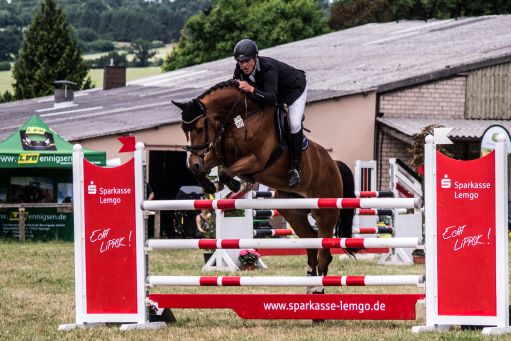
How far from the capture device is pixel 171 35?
135500mm

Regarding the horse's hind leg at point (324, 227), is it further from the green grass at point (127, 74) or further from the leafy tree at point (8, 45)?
the leafy tree at point (8, 45)

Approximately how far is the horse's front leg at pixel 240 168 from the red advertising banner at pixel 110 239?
75 cm

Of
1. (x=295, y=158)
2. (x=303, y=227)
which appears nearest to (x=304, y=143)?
(x=295, y=158)

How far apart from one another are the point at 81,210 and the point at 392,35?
30668 millimetres

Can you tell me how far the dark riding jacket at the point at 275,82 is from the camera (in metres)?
8.56

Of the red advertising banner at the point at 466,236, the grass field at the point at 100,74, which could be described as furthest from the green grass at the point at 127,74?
the red advertising banner at the point at 466,236

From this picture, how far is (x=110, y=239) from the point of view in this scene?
8.25 metres

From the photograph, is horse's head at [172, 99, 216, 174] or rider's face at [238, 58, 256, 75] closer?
horse's head at [172, 99, 216, 174]

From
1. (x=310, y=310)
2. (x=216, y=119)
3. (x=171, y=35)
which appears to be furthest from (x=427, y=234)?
(x=171, y=35)

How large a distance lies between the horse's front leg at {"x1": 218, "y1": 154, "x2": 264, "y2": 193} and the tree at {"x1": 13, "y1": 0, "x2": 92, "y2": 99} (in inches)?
1920

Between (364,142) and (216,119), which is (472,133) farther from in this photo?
(216,119)

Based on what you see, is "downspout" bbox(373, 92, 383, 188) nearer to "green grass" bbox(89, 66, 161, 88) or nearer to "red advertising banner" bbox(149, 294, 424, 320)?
"red advertising banner" bbox(149, 294, 424, 320)

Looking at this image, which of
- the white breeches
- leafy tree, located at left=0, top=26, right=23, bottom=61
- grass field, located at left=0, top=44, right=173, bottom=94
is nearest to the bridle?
the white breeches

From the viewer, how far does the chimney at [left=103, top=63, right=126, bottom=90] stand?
3950 centimetres
